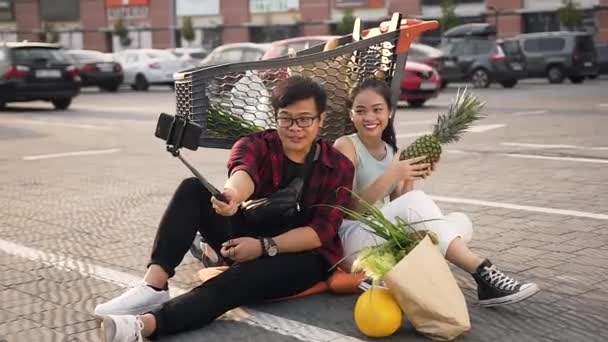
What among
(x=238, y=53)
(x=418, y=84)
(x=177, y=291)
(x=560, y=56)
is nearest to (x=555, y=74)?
(x=560, y=56)

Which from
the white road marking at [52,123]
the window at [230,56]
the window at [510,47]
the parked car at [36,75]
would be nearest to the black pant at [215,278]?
the white road marking at [52,123]

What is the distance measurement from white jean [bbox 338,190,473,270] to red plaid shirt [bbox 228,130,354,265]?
147mm

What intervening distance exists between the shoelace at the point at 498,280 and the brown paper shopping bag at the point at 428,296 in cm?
40

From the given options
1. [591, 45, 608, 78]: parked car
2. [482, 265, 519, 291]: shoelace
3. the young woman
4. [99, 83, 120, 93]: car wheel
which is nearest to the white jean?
the young woman

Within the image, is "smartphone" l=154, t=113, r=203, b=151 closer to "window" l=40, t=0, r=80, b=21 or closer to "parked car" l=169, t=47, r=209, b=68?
"parked car" l=169, t=47, r=209, b=68

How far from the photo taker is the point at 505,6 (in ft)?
147

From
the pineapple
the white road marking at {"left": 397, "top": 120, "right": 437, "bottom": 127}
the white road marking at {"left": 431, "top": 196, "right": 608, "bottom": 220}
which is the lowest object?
the white road marking at {"left": 397, "top": 120, "right": 437, "bottom": 127}

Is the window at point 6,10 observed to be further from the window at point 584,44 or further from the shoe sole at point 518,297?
the shoe sole at point 518,297

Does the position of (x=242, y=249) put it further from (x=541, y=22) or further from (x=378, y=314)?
(x=541, y=22)

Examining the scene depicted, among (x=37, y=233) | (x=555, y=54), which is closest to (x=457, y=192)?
(x=37, y=233)

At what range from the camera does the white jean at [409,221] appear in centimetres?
417

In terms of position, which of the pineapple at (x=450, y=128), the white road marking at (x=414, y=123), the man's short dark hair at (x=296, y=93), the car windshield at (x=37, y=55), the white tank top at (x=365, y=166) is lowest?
the white road marking at (x=414, y=123)

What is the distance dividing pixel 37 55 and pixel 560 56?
15960 millimetres

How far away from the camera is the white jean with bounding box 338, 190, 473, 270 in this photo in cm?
417
